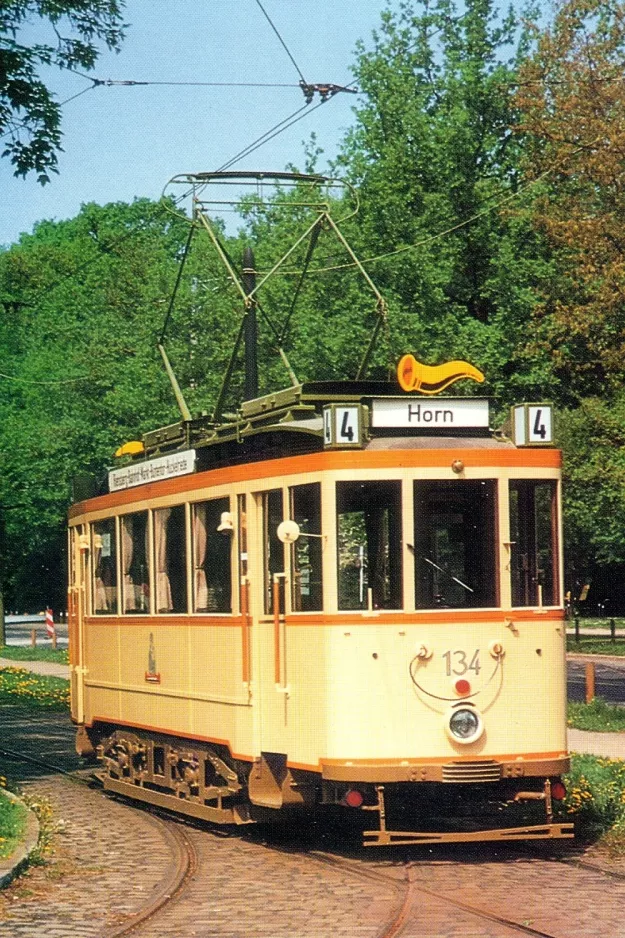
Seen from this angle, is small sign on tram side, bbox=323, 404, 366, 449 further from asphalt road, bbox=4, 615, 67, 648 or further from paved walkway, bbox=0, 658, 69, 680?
asphalt road, bbox=4, 615, 67, 648

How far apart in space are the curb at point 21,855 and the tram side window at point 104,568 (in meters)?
3.34

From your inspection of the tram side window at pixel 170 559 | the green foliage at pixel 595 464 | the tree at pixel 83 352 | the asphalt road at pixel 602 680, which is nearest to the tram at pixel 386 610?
the tram side window at pixel 170 559

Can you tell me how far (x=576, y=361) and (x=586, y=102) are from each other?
46.7ft

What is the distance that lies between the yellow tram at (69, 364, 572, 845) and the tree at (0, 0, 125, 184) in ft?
15.6

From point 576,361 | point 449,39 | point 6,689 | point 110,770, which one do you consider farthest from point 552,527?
point 449,39

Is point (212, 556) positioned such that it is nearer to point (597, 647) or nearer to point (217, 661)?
point (217, 661)

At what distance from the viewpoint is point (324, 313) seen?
3978 cm

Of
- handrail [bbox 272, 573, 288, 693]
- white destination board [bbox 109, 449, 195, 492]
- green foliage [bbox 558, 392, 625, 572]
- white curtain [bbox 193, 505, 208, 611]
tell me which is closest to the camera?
handrail [bbox 272, 573, 288, 693]

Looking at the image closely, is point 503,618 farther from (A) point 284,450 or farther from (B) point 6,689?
(B) point 6,689

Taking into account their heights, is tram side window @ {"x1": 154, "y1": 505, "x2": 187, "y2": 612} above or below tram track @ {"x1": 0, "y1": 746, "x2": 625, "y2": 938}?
above

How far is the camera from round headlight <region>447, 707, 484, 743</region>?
11.4 metres

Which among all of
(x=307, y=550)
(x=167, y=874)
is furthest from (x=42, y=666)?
(x=167, y=874)

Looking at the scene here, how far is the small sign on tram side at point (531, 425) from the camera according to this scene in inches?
476

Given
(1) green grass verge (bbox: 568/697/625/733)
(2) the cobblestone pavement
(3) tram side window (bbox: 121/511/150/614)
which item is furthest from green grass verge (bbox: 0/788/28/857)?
(1) green grass verge (bbox: 568/697/625/733)
